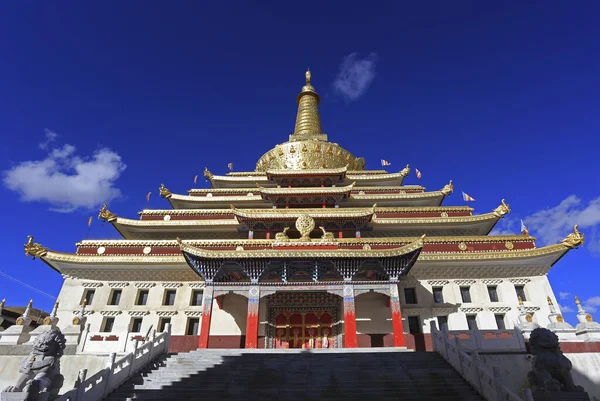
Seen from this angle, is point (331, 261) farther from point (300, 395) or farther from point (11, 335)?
point (11, 335)

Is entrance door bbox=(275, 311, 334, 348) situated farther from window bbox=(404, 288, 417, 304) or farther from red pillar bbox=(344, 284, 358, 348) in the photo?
window bbox=(404, 288, 417, 304)

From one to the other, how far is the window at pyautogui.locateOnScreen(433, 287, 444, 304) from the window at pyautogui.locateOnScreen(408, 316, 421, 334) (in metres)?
1.74

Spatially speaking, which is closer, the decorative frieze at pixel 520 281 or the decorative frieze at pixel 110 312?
the decorative frieze at pixel 110 312

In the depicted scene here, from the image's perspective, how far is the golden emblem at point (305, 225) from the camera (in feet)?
78.0

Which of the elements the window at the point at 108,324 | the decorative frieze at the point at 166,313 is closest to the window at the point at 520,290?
the decorative frieze at the point at 166,313

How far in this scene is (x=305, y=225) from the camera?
78.7ft

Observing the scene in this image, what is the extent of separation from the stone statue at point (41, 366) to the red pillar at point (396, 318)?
47.5 ft

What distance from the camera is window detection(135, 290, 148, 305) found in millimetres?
23422

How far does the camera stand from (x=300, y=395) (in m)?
11.9

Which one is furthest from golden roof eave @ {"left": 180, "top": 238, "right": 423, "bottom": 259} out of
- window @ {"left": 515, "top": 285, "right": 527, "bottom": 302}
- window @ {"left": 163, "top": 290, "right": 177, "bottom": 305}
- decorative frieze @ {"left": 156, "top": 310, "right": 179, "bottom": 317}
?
window @ {"left": 515, "top": 285, "right": 527, "bottom": 302}

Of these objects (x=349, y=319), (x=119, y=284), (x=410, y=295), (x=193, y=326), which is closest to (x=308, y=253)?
(x=349, y=319)

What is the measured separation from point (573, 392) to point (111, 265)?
24.4 meters

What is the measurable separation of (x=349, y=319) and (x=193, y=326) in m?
9.92

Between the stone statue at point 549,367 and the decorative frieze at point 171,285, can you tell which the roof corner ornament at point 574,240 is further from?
the decorative frieze at point 171,285
